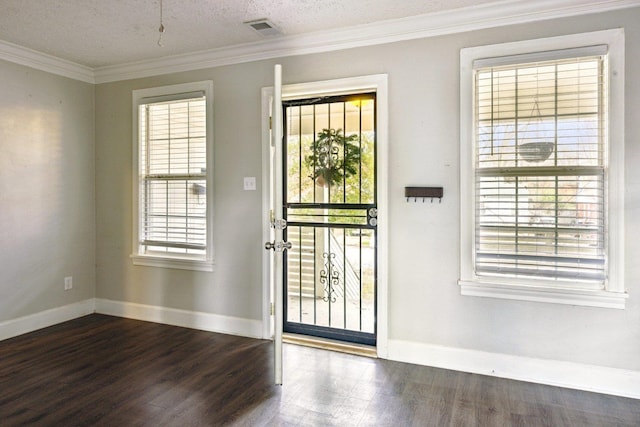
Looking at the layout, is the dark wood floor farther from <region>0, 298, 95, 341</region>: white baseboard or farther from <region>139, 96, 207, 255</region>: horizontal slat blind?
<region>139, 96, 207, 255</region>: horizontal slat blind

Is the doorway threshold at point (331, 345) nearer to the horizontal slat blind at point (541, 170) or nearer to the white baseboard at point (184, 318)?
the white baseboard at point (184, 318)

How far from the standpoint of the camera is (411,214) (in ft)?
10.0

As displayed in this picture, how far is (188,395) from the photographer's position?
2.54 metres

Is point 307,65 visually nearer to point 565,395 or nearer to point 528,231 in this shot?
point 528,231

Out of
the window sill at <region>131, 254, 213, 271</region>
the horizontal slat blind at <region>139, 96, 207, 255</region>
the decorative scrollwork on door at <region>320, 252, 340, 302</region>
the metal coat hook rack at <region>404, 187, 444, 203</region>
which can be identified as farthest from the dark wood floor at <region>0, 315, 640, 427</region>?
the metal coat hook rack at <region>404, 187, 444, 203</region>

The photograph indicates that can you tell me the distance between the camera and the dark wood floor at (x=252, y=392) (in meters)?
2.27

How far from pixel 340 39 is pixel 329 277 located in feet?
6.48

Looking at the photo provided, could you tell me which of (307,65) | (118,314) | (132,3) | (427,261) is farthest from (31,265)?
(427,261)

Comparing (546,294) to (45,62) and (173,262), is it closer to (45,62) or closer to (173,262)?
(173,262)

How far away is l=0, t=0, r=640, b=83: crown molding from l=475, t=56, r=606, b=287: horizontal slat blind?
34cm

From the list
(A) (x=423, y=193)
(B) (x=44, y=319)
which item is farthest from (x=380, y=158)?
(B) (x=44, y=319)

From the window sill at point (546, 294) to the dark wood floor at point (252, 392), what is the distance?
570mm

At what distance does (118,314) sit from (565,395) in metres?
4.04

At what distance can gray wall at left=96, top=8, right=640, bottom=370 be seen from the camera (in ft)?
8.45
